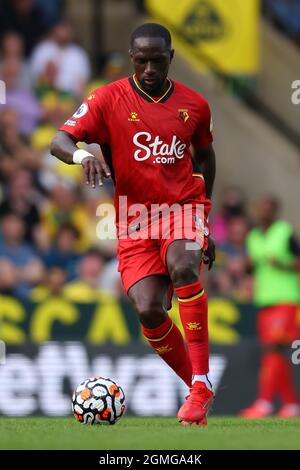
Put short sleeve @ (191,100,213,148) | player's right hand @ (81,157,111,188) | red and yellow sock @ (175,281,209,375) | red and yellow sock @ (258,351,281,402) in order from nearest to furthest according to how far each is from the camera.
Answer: player's right hand @ (81,157,111,188), red and yellow sock @ (175,281,209,375), short sleeve @ (191,100,213,148), red and yellow sock @ (258,351,281,402)

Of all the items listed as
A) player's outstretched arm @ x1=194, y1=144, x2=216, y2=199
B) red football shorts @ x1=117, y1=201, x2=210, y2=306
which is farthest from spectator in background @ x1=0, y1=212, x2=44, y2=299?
red football shorts @ x1=117, y1=201, x2=210, y2=306

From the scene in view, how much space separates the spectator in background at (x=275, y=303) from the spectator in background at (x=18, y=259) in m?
2.35

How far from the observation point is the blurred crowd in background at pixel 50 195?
49.6 ft

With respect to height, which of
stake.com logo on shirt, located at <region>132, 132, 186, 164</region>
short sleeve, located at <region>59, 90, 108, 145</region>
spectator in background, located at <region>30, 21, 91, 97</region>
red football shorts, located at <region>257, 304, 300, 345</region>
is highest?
spectator in background, located at <region>30, 21, 91, 97</region>

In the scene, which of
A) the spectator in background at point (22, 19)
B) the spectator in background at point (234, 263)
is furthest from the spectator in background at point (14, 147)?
the spectator in background at point (234, 263)

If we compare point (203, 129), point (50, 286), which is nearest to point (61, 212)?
point (50, 286)

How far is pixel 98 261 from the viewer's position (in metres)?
15.1

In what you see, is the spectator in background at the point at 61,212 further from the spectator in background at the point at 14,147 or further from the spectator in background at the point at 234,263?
the spectator in background at the point at 234,263

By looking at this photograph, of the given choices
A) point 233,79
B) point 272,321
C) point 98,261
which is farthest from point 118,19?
point 272,321

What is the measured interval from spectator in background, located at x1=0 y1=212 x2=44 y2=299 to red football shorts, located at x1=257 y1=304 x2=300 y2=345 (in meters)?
2.47

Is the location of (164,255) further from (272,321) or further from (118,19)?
(118,19)

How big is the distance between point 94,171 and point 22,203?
286 inches

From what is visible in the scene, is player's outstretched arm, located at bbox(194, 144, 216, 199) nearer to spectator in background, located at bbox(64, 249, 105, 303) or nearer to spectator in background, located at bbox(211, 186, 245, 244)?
spectator in background, located at bbox(64, 249, 105, 303)

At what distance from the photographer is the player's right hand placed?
327 inches
